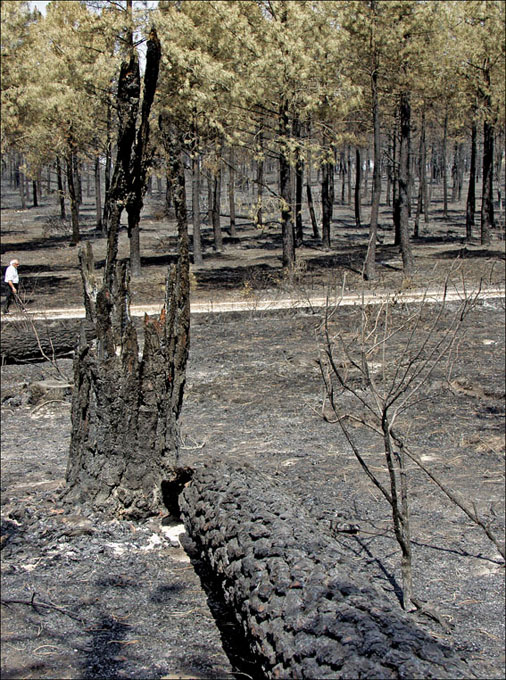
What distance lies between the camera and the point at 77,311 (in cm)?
1761

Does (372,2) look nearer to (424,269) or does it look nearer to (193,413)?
(424,269)

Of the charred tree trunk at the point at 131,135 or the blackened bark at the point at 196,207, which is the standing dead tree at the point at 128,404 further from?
the blackened bark at the point at 196,207

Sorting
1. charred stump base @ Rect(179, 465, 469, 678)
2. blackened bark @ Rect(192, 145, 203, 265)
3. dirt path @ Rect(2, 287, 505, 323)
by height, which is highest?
blackened bark @ Rect(192, 145, 203, 265)

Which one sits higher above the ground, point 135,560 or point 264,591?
point 264,591

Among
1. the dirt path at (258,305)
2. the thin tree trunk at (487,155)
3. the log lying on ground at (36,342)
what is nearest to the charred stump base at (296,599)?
the log lying on ground at (36,342)

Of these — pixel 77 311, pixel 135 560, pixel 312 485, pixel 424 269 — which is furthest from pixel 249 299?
pixel 135 560

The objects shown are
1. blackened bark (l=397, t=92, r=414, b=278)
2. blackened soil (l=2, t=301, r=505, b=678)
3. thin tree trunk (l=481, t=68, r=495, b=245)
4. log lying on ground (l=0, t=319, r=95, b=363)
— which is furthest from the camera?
thin tree trunk (l=481, t=68, r=495, b=245)

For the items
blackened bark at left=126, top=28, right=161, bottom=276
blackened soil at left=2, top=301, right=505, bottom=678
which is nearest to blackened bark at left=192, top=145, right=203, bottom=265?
blackened soil at left=2, top=301, right=505, bottom=678

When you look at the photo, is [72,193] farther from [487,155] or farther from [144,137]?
[144,137]

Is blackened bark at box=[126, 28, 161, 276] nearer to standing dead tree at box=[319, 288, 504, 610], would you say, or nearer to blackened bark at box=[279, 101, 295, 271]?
standing dead tree at box=[319, 288, 504, 610]

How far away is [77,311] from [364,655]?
1524cm

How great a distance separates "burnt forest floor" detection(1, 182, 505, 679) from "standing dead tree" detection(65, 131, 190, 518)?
0.82 ft

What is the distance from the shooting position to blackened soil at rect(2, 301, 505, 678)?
426 centimetres

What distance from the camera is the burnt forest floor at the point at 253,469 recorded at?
432cm
